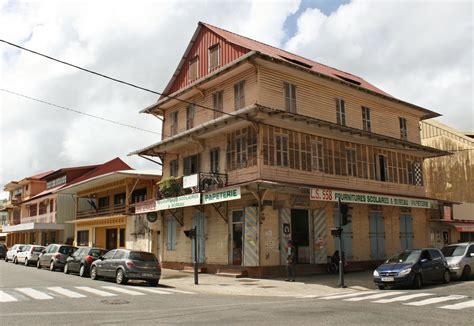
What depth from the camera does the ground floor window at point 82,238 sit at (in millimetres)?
41456

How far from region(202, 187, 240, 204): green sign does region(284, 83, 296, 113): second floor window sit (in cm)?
548

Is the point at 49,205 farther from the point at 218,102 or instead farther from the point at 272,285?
the point at 272,285

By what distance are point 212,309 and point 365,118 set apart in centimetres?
1879

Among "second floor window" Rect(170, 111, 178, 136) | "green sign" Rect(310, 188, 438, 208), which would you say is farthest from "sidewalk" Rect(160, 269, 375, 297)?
"second floor window" Rect(170, 111, 178, 136)

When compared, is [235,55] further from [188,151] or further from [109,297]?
[109,297]

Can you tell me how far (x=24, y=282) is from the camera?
18.7m

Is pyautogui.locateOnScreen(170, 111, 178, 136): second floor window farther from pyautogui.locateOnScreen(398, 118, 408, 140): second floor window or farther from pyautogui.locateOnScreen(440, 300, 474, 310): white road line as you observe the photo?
pyautogui.locateOnScreen(440, 300, 474, 310): white road line

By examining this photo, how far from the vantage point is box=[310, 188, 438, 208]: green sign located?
804 inches

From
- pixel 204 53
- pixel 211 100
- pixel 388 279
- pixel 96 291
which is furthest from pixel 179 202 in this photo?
pixel 388 279

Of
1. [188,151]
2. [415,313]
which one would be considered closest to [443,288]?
[415,313]

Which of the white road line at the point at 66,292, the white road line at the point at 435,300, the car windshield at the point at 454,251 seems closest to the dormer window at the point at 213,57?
the white road line at the point at 66,292

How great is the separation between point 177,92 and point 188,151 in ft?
11.2

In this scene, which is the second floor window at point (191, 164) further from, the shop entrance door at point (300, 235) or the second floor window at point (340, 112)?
the second floor window at point (340, 112)

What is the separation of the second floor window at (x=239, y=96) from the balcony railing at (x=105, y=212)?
1398cm
